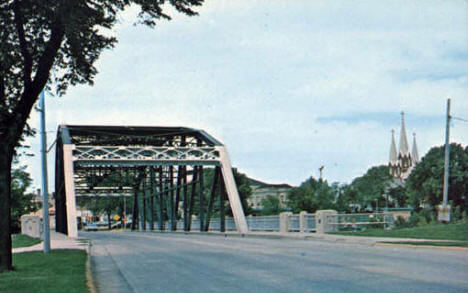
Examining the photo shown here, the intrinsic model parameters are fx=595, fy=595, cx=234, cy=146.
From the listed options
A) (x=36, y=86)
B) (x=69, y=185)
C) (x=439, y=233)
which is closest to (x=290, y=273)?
(x=36, y=86)

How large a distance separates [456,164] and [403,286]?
80.3 m

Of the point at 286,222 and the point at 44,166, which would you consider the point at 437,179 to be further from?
the point at 44,166

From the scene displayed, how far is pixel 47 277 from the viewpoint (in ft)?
39.5

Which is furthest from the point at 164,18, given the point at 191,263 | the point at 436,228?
the point at 436,228

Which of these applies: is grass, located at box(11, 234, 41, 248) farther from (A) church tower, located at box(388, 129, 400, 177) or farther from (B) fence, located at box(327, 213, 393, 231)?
(A) church tower, located at box(388, 129, 400, 177)

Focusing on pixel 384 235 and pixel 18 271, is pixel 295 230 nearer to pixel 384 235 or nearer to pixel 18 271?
pixel 384 235

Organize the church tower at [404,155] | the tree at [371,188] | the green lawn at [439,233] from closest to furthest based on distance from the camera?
1. the green lawn at [439,233]
2. the tree at [371,188]
3. the church tower at [404,155]

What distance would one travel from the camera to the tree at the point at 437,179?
274ft

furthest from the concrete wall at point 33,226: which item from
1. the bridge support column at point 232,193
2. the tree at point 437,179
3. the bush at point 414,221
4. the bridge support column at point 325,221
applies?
the tree at point 437,179

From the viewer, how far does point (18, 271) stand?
45.6 feet

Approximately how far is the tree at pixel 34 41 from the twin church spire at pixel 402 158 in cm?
16111

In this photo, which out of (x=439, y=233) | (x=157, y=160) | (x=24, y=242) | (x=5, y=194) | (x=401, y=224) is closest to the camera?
(x=5, y=194)

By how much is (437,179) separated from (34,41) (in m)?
78.8

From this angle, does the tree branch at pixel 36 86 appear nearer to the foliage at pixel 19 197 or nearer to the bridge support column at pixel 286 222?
the bridge support column at pixel 286 222
